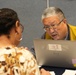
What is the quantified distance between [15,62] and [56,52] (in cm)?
58

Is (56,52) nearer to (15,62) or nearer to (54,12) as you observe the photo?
(54,12)

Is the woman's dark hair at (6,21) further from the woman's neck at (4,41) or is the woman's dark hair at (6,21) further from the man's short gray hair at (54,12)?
the man's short gray hair at (54,12)

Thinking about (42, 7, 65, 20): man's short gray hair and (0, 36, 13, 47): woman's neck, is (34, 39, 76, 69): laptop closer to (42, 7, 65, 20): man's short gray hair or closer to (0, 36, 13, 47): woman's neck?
(42, 7, 65, 20): man's short gray hair

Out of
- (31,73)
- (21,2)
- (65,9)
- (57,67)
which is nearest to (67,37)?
(57,67)

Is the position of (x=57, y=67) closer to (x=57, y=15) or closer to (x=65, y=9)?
(x=57, y=15)

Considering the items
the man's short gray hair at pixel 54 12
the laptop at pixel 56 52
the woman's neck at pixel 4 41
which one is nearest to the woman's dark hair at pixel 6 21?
the woman's neck at pixel 4 41

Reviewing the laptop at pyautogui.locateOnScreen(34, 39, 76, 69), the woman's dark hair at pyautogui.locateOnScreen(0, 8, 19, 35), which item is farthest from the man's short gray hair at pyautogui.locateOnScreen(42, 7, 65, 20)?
the woman's dark hair at pyautogui.locateOnScreen(0, 8, 19, 35)

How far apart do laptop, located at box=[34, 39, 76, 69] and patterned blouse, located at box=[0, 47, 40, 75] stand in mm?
474

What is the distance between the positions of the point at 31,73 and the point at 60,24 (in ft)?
2.79

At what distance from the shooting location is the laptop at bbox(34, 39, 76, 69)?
148 centimetres

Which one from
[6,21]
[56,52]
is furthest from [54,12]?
[6,21]

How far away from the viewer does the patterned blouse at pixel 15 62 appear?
101 cm

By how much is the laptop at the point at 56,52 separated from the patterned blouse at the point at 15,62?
0.47 m

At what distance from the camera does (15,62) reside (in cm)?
102
